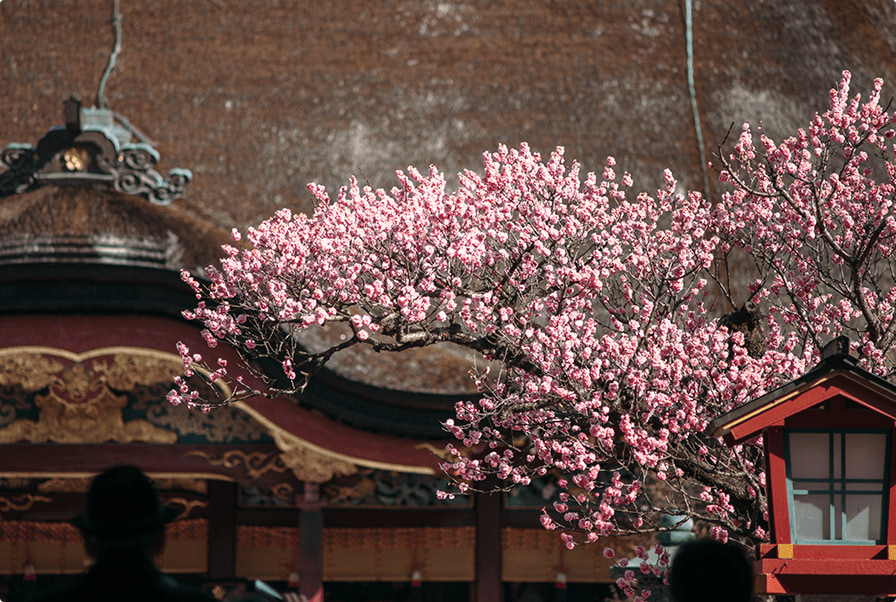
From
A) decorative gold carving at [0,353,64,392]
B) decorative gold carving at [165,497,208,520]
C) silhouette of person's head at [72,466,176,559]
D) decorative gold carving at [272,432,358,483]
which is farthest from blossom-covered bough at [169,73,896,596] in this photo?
silhouette of person's head at [72,466,176,559]

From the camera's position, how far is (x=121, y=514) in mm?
3699

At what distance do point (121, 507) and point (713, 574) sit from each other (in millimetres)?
1883

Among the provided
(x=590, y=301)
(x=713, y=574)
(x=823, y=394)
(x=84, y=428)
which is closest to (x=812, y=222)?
(x=590, y=301)

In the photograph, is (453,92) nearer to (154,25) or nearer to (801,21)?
(154,25)

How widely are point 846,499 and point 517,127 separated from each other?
930cm

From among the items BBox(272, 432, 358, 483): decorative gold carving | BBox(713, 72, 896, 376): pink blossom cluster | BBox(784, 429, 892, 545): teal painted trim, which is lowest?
BBox(784, 429, 892, 545): teal painted trim

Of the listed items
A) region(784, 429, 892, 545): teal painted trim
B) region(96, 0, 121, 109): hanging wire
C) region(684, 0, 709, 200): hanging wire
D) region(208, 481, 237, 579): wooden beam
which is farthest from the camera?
region(96, 0, 121, 109): hanging wire

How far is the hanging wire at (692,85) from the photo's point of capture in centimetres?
1437

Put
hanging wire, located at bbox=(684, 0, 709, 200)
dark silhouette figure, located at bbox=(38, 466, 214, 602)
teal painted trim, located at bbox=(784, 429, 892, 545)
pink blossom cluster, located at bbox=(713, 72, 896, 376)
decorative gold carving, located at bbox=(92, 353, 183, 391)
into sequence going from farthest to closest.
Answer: hanging wire, located at bbox=(684, 0, 709, 200) < decorative gold carving, located at bbox=(92, 353, 183, 391) < pink blossom cluster, located at bbox=(713, 72, 896, 376) < teal painted trim, located at bbox=(784, 429, 892, 545) < dark silhouette figure, located at bbox=(38, 466, 214, 602)

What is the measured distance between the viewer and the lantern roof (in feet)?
19.9

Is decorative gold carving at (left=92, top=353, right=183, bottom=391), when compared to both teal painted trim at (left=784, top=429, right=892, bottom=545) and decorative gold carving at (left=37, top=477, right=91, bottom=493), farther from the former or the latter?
teal painted trim at (left=784, top=429, right=892, bottom=545)

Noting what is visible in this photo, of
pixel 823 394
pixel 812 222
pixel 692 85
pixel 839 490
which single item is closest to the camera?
pixel 823 394

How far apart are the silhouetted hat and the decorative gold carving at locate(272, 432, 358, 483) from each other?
791 cm

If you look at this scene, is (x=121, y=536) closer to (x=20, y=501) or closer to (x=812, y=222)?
(x=812, y=222)
